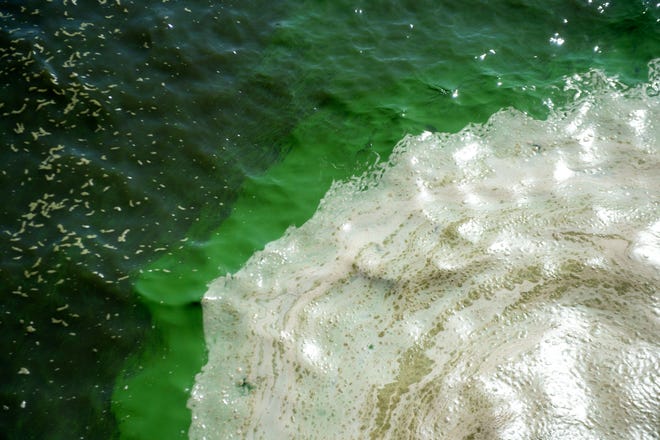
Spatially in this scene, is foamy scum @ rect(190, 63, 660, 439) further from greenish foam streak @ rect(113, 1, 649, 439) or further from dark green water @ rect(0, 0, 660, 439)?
dark green water @ rect(0, 0, 660, 439)

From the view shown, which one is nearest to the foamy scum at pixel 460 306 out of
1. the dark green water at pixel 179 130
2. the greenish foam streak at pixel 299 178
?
the greenish foam streak at pixel 299 178

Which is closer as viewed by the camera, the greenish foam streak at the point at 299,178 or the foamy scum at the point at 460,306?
the foamy scum at the point at 460,306

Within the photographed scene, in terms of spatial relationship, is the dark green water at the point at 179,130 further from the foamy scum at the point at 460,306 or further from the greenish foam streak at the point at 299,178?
the foamy scum at the point at 460,306

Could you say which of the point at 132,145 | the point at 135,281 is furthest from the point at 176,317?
the point at 132,145

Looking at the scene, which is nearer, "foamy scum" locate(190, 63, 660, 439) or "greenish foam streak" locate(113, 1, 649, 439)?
"foamy scum" locate(190, 63, 660, 439)

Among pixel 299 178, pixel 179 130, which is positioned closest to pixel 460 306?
pixel 299 178

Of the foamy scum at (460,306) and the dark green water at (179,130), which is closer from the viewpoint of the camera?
the foamy scum at (460,306)

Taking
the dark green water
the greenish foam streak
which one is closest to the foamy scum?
the greenish foam streak
